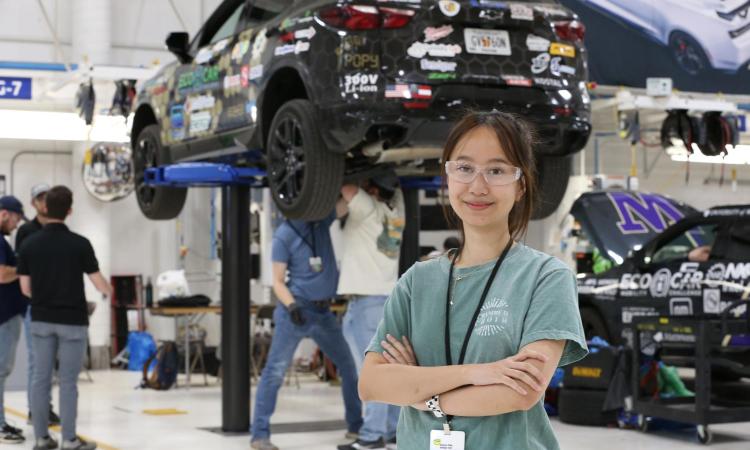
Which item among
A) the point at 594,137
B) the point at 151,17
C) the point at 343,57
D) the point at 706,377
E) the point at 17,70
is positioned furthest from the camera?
the point at 594,137

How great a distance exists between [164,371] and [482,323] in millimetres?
10266

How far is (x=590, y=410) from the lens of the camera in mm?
8938

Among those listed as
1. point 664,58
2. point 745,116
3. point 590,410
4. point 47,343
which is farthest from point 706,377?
point 745,116

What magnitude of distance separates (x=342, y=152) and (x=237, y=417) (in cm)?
258

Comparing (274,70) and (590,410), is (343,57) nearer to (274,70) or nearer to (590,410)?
(274,70)

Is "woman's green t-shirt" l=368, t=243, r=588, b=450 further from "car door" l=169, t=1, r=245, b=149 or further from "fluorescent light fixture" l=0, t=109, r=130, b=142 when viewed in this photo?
"fluorescent light fixture" l=0, t=109, r=130, b=142

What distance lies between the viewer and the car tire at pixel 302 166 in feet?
21.5

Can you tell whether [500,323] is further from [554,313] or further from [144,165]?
[144,165]

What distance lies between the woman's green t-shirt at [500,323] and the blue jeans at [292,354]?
5159 millimetres

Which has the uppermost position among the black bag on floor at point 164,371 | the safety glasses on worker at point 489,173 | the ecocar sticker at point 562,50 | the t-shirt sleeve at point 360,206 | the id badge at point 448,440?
the ecocar sticker at point 562,50

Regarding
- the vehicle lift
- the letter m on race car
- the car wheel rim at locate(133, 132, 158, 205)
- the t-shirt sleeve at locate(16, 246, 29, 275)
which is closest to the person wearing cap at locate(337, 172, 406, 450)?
the vehicle lift

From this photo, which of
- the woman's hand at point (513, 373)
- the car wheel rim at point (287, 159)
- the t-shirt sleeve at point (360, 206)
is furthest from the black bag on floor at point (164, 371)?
the woman's hand at point (513, 373)

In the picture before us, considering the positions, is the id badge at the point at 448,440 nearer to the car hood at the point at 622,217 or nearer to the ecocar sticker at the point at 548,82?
the ecocar sticker at the point at 548,82

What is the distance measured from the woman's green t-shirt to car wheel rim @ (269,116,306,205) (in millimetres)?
4380
